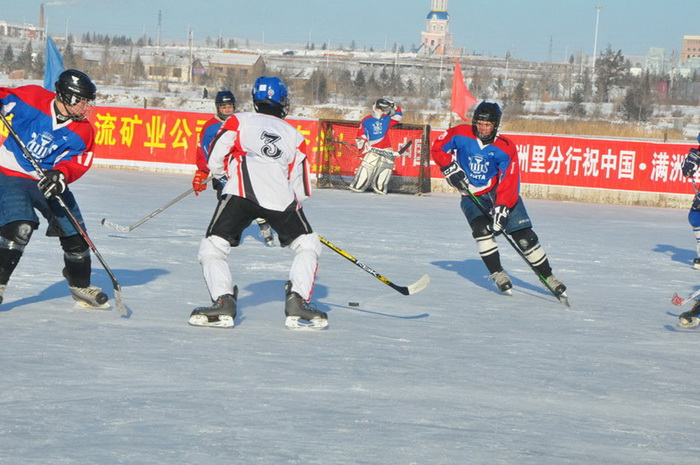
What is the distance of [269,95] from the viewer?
17.0 ft

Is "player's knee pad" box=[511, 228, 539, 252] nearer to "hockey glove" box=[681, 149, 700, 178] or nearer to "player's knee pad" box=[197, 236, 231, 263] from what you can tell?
"player's knee pad" box=[197, 236, 231, 263]

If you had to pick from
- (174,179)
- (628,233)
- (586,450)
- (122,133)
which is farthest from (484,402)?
(122,133)

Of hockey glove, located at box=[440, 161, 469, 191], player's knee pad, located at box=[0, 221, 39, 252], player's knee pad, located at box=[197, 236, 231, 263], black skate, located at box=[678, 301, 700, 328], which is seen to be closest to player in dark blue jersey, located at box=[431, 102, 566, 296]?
hockey glove, located at box=[440, 161, 469, 191]

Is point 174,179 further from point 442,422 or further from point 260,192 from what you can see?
point 442,422

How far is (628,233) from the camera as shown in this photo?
11531 mm

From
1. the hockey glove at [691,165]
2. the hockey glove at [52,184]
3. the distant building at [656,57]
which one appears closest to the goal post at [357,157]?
the hockey glove at [691,165]

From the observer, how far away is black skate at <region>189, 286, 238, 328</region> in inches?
203

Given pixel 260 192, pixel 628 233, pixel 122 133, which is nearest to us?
pixel 260 192

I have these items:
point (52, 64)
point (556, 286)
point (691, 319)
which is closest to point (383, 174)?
point (52, 64)

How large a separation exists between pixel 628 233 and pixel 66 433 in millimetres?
9239

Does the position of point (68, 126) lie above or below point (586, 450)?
above

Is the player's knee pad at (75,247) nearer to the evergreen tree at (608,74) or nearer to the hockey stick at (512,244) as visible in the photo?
the hockey stick at (512,244)

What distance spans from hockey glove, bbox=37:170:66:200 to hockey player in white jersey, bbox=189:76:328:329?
2.52 ft

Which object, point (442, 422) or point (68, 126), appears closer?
point (442, 422)
